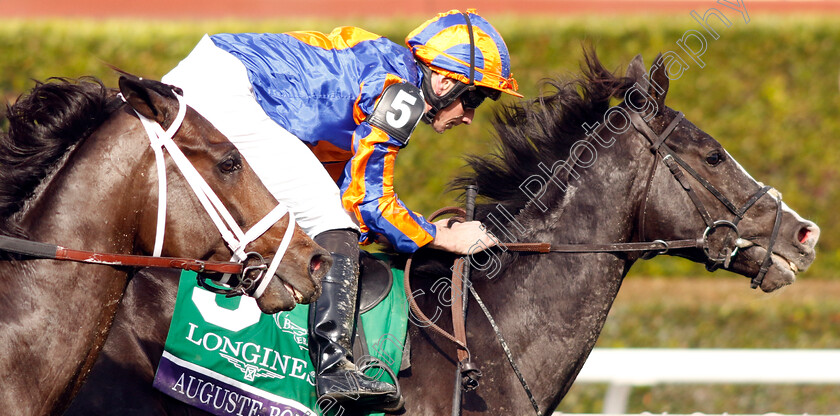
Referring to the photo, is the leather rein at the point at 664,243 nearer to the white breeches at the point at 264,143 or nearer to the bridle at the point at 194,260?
the white breeches at the point at 264,143

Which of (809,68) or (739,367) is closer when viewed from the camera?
(739,367)

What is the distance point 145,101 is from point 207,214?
356 mm

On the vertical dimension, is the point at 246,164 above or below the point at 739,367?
below

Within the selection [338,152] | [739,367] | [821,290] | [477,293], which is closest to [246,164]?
[338,152]

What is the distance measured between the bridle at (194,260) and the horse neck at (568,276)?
982 millimetres

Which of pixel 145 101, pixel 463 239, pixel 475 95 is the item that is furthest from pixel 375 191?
pixel 145 101

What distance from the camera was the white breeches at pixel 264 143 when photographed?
8.63ft

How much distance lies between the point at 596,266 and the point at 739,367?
1687 millimetres

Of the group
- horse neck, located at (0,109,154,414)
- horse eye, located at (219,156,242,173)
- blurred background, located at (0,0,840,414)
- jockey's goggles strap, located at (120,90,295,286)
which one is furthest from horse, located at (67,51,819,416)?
blurred background, located at (0,0,840,414)

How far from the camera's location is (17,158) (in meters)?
2.25

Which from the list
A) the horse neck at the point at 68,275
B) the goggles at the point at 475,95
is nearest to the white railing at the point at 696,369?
the goggles at the point at 475,95

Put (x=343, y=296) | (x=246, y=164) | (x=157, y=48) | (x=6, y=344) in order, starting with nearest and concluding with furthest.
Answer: (x=6, y=344) → (x=246, y=164) → (x=343, y=296) → (x=157, y=48)

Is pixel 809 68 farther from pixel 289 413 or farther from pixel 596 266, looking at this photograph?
pixel 289 413

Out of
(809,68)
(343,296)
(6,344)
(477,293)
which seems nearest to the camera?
(6,344)
